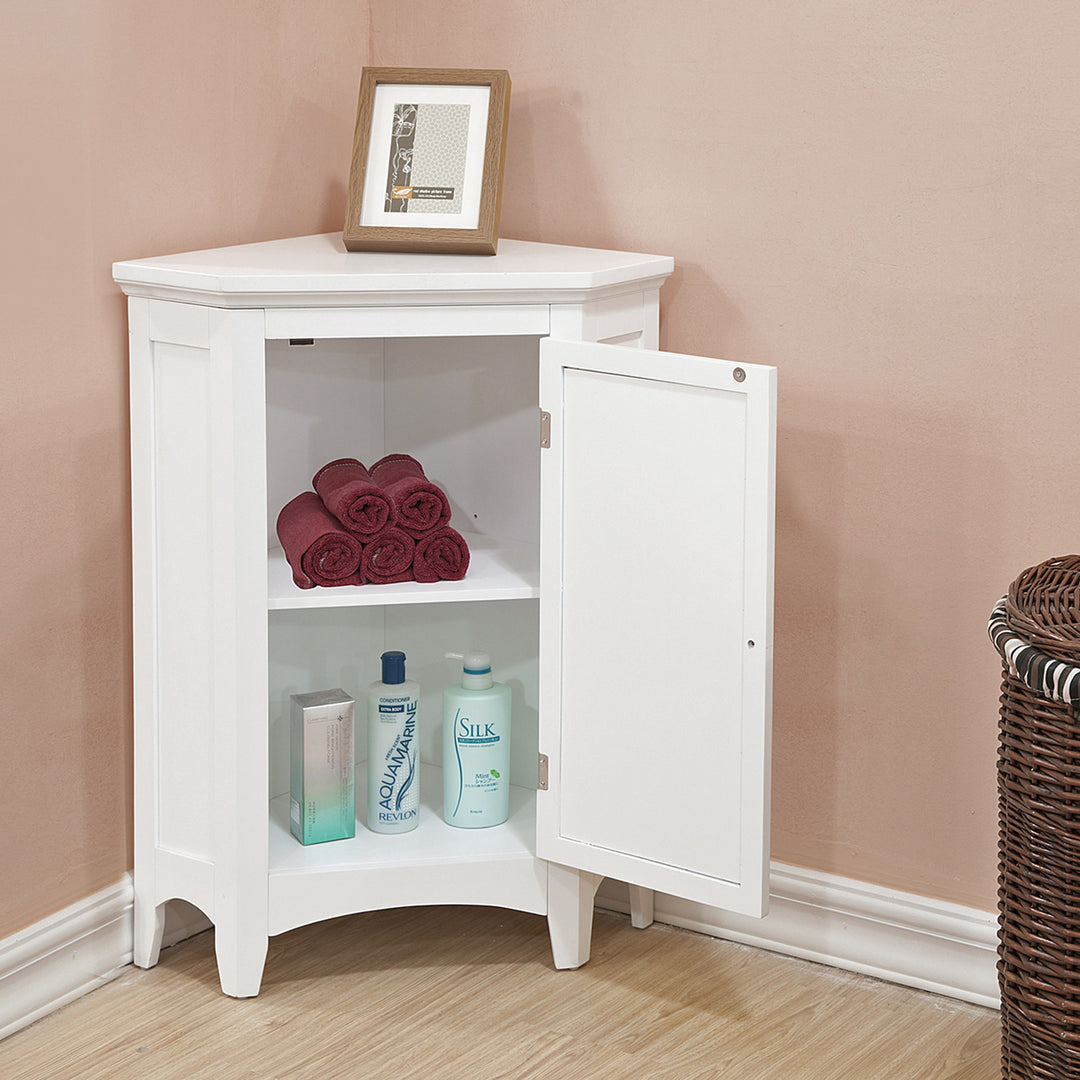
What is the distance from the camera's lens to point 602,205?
70.3 inches

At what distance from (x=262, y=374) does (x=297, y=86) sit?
0.52m

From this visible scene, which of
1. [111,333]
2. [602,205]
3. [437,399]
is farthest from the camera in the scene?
[437,399]

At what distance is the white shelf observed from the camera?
1.59 m

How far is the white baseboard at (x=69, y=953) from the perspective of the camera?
1565 millimetres

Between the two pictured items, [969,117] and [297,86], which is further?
[297,86]

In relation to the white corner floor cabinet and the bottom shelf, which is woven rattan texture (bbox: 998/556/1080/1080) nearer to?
the white corner floor cabinet

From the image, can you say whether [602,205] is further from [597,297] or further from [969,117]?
[969,117]

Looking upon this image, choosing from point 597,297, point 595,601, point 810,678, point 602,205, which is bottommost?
point 810,678

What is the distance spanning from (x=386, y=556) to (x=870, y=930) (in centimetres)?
74

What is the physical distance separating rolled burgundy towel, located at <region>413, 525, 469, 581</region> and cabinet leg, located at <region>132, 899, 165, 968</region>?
513 mm

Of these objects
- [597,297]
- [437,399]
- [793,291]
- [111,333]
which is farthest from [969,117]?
[111,333]

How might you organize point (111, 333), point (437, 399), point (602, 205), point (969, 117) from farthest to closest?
1. point (437, 399)
2. point (602, 205)
3. point (111, 333)
4. point (969, 117)

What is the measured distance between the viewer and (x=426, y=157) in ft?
5.53

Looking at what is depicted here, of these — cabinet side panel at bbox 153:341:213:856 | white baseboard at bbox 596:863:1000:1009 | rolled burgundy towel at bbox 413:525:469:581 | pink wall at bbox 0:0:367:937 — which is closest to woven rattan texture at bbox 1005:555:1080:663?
white baseboard at bbox 596:863:1000:1009
